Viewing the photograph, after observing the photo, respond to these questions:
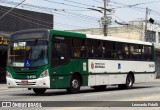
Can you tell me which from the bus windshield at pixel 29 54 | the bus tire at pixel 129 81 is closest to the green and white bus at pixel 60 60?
the bus windshield at pixel 29 54

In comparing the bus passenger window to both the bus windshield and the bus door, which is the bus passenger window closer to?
the bus door

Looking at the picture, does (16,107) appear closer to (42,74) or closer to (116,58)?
(42,74)

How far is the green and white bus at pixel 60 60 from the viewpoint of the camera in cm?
2111

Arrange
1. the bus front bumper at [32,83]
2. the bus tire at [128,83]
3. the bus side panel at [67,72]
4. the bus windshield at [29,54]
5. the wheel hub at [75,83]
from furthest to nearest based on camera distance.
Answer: the bus tire at [128,83] → the wheel hub at [75,83] → the bus side panel at [67,72] → the bus windshield at [29,54] → the bus front bumper at [32,83]

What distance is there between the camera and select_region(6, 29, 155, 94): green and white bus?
21.1 metres

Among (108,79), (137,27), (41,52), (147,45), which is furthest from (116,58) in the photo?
(137,27)

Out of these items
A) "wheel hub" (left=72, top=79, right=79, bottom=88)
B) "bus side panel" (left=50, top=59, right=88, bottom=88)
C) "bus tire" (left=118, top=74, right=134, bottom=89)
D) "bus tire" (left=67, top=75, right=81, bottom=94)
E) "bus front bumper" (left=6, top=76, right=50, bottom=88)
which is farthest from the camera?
"bus tire" (left=118, top=74, right=134, bottom=89)

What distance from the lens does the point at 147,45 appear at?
3053cm

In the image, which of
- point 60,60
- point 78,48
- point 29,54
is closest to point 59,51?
point 60,60

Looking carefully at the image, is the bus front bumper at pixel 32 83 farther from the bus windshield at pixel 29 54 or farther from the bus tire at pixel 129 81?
the bus tire at pixel 129 81

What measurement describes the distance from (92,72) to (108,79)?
1.87 meters

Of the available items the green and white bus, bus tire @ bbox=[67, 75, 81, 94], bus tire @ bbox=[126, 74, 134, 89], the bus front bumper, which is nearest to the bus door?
the green and white bus

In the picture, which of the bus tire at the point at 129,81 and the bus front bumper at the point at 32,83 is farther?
the bus tire at the point at 129,81

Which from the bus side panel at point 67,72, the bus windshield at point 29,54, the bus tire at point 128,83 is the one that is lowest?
the bus tire at point 128,83
